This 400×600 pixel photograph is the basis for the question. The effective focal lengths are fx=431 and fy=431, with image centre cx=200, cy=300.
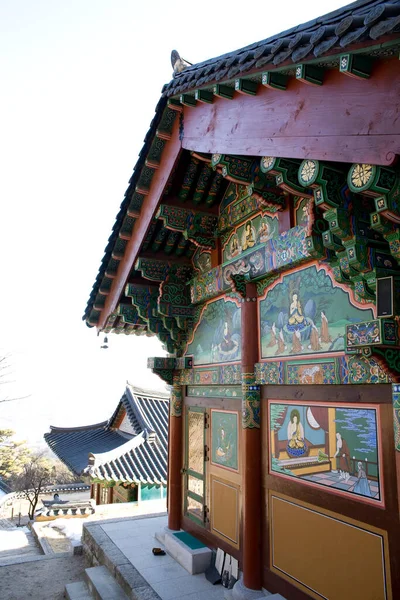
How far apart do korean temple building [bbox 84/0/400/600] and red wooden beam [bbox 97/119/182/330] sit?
49 mm

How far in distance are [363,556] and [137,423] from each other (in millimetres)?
15346

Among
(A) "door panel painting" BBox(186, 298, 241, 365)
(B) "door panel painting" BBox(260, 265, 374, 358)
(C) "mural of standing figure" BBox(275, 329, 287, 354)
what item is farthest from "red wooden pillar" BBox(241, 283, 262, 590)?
(A) "door panel painting" BBox(186, 298, 241, 365)

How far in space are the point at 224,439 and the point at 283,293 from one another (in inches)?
118

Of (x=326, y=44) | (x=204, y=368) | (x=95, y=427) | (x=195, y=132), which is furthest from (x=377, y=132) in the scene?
(x=95, y=427)

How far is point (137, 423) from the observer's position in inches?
747

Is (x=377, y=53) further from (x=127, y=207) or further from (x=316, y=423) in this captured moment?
(x=127, y=207)

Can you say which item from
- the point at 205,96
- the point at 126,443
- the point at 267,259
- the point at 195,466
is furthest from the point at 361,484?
the point at 126,443

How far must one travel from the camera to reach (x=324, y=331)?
17.7ft

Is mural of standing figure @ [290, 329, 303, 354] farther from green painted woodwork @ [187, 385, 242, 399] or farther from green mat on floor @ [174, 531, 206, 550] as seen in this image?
green mat on floor @ [174, 531, 206, 550]

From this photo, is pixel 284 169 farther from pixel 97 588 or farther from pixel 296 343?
pixel 97 588

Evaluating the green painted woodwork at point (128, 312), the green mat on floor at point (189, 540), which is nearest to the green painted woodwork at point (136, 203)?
the green painted woodwork at point (128, 312)

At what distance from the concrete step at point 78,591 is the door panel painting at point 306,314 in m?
5.57

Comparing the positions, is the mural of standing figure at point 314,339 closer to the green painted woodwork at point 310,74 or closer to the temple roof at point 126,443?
the green painted woodwork at point 310,74

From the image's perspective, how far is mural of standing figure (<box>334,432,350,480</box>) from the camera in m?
4.86
